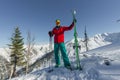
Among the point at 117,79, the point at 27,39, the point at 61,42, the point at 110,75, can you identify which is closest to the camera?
the point at 117,79

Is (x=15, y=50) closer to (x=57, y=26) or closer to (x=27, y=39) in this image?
(x=27, y=39)

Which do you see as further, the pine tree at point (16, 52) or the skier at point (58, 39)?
the pine tree at point (16, 52)

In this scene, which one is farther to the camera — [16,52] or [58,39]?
[16,52]

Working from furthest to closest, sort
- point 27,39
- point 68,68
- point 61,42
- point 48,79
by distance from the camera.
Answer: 1. point 27,39
2. point 61,42
3. point 68,68
4. point 48,79

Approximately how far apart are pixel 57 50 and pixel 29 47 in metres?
35.0

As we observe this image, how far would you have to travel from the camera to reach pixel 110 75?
273 inches

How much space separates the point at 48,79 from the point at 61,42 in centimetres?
301

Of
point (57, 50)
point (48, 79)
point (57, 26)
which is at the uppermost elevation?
point (57, 26)

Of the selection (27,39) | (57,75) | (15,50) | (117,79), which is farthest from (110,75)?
(27,39)

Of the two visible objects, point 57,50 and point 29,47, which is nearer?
point 57,50

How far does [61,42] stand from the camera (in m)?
10.5

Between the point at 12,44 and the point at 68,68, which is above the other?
the point at 12,44

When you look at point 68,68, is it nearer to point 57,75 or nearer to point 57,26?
point 57,75

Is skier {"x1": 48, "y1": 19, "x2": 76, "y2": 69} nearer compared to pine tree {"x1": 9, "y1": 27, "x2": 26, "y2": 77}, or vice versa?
skier {"x1": 48, "y1": 19, "x2": 76, "y2": 69}
